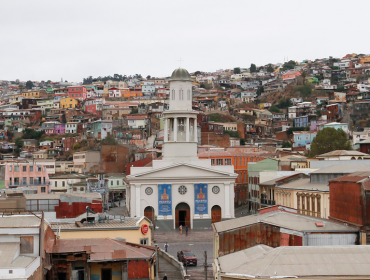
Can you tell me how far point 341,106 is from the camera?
132m

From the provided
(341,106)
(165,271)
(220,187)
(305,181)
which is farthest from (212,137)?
(165,271)

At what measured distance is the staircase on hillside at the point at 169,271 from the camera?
101 feet

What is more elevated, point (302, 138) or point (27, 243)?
point (302, 138)

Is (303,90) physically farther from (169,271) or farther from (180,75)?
(169,271)

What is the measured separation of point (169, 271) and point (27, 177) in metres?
40.2

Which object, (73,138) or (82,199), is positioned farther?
(73,138)

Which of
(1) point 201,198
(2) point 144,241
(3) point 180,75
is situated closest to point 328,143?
(3) point 180,75

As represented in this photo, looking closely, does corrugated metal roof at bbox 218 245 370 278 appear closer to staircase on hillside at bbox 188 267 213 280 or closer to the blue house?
staircase on hillside at bbox 188 267 213 280

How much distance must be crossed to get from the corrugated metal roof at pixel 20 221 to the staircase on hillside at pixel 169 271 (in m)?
8.12

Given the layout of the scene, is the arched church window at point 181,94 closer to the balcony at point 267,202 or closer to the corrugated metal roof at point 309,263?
the balcony at point 267,202

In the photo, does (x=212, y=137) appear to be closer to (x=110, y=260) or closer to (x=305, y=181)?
(x=305, y=181)

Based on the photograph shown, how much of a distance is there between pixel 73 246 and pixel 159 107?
384 feet

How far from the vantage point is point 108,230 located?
30312 millimetres

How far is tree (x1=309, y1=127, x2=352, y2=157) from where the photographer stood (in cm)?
8867
